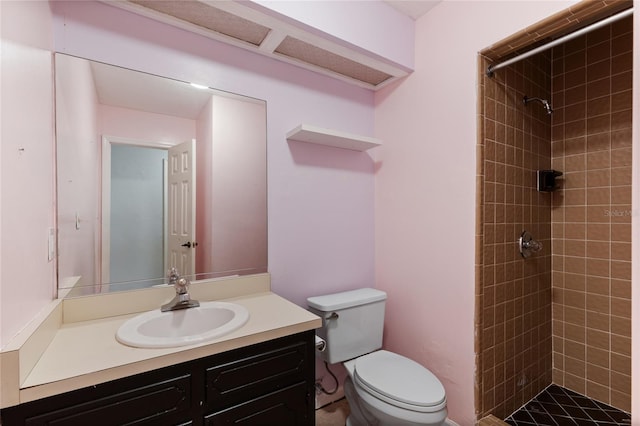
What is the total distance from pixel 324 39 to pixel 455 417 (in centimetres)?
215

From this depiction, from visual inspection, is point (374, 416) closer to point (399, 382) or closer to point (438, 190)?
point (399, 382)

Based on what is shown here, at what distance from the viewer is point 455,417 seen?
5.37 ft

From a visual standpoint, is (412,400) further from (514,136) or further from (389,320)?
(514,136)

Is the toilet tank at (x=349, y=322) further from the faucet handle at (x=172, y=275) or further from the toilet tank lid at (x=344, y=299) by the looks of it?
the faucet handle at (x=172, y=275)

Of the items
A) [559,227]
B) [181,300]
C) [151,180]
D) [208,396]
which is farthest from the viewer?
[559,227]

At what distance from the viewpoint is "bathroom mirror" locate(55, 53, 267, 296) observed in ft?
4.13

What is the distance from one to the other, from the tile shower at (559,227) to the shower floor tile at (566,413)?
0.19 ft

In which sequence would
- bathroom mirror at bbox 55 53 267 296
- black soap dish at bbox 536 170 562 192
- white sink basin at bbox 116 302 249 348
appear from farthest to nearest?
black soap dish at bbox 536 170 562 192, bathroom mirror at bbox 55 53 267 296, white sink basin at bbox 116 302 249 348

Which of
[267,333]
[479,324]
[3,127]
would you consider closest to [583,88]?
[479,324]

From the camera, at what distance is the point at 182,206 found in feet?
4.97

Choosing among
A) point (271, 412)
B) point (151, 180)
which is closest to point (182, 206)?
point (151, 180)

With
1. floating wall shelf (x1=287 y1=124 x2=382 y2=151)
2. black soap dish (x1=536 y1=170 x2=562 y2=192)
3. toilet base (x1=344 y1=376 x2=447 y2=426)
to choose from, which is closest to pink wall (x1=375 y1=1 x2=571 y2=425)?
floating wall shelf (x1=287 y1=124 x2=382 y2=151)

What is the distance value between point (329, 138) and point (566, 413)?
220cm

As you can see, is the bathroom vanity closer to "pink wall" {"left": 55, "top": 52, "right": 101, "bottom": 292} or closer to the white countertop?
the white countertop
